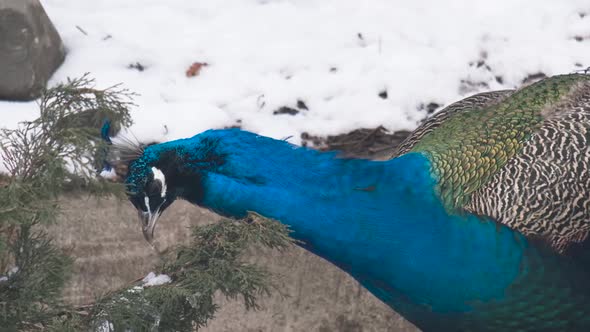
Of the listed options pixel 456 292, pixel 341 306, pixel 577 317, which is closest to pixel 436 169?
pixel 456 292

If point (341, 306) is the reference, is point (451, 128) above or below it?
above

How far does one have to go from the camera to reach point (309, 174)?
2.83 metres

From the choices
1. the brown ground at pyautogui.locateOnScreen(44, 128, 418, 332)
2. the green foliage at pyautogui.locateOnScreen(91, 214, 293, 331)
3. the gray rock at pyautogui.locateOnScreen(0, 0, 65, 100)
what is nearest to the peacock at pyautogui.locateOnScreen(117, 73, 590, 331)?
the green foliage at pyautogui.locateOnScreen(91, 214, 293, 331)

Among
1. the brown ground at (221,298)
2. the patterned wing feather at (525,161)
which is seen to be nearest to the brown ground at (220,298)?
the brown ground at (221,298)

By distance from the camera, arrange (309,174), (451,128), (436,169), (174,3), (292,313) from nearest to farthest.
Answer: (309,174), (436,169), (451,128), (292,313), (174,3)

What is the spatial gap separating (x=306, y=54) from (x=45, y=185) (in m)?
2.08

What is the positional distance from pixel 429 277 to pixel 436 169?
0.32 m

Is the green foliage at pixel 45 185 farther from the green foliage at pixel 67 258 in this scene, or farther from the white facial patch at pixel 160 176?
the white facial patch at pixel 160 176

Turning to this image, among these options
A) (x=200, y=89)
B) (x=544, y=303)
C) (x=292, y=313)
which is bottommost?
(x=292, y=313)

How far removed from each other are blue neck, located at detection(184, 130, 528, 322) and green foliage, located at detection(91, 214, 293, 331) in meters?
0.21

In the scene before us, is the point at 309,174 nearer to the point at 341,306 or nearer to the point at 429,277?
the point at 429,277

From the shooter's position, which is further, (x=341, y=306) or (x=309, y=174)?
(x=341, y=306)

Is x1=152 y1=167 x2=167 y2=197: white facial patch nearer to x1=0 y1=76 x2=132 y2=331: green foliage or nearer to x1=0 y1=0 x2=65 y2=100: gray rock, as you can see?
x1=0 y1=76 x2=132 y2=331: green foliage

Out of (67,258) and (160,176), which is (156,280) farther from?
(160,176)
